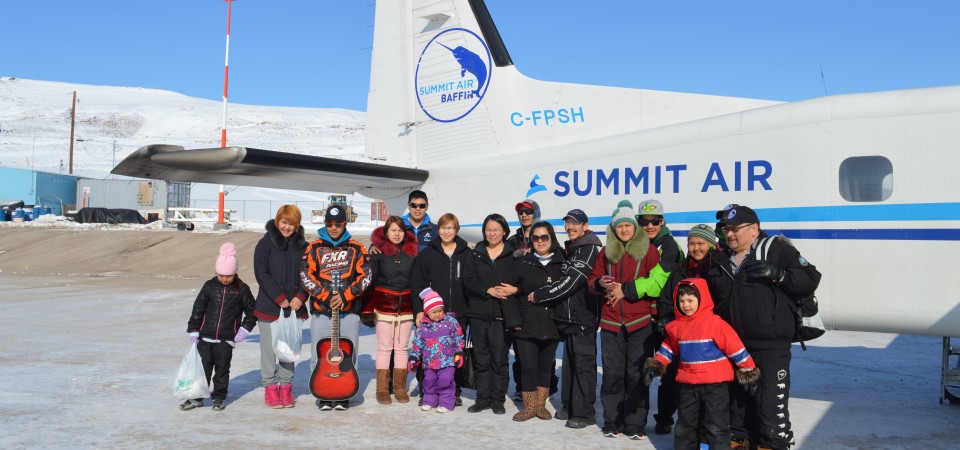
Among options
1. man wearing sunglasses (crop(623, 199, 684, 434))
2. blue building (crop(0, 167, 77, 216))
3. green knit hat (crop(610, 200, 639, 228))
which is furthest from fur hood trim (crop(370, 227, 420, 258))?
blue building (crop(0, 167, 77, 216))

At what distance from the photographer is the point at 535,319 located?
242 inches

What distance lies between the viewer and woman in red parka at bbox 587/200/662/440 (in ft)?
18.7

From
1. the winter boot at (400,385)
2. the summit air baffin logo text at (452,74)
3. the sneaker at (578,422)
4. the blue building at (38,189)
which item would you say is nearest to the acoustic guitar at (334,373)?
the winter boot at (400,385)

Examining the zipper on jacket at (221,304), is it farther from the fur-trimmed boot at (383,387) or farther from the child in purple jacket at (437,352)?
the child in purple jacket at (437,352)

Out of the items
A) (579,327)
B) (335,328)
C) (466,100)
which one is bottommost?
(335,328)

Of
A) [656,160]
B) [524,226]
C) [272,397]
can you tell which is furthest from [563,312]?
[272,397]

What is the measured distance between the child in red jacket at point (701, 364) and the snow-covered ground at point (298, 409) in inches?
25.1

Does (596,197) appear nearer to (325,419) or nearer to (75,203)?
(325,419)

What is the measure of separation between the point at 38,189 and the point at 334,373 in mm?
56319

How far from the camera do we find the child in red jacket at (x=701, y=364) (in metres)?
4.90

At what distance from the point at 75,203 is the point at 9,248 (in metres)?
31.7

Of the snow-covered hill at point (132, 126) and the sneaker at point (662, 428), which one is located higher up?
the snow-covered hill at point (132, 126)

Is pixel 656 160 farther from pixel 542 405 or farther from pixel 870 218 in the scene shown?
pixel 542 405

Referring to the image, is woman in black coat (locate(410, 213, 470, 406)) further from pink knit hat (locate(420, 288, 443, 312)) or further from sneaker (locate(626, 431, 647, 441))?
sneaker (locate(626, 431, 647, 441))
